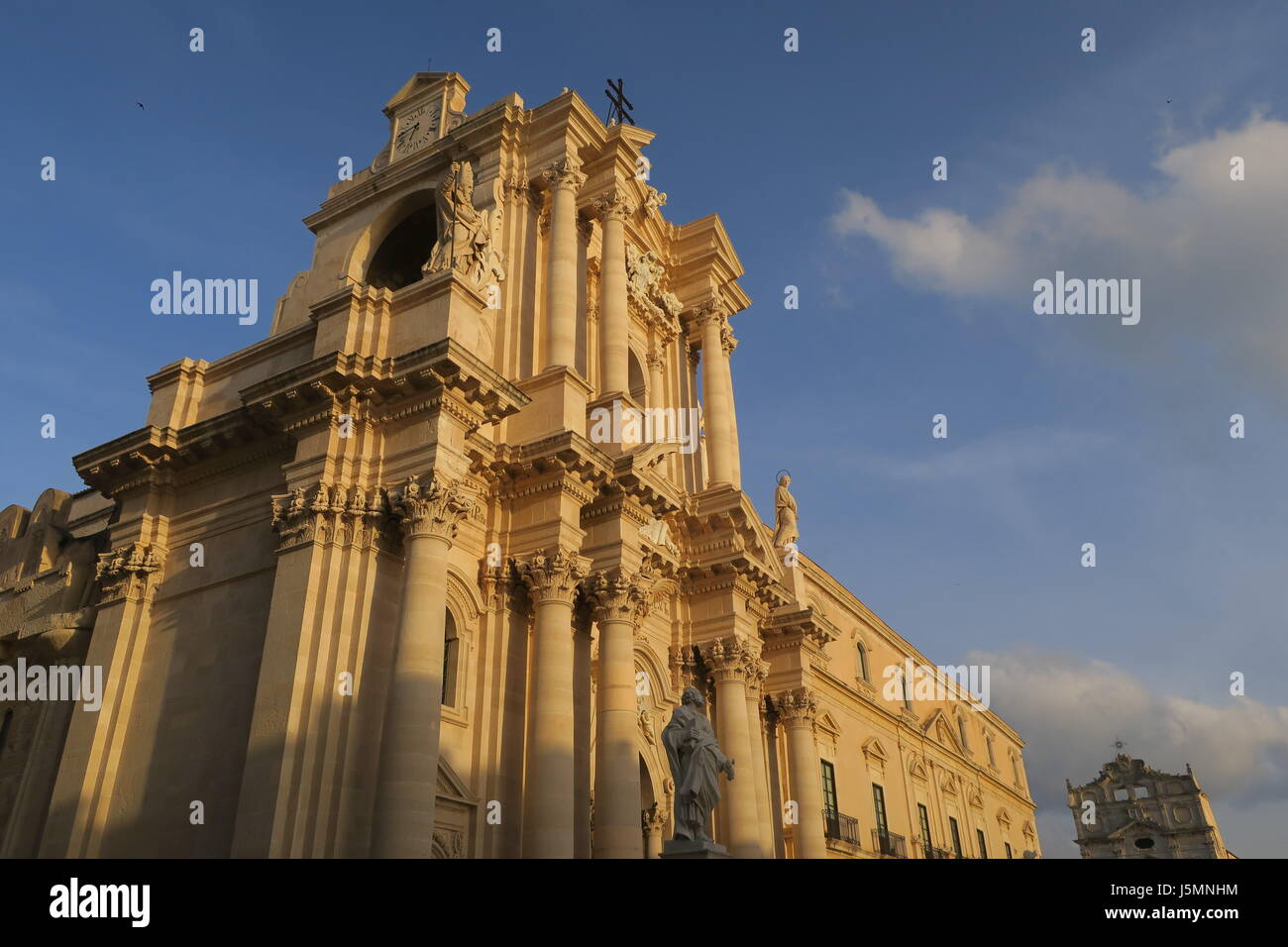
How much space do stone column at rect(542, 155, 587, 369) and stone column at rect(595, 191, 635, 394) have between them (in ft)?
2.87

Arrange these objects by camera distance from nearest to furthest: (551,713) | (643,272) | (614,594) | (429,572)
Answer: (429,572), (551,713), (614,594), (643,272)

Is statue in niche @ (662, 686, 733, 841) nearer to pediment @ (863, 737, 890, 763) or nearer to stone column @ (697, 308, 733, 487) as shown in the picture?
stone column @ (697, 308, 733, 487)

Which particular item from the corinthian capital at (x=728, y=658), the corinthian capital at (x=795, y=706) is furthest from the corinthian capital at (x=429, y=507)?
the corinthian capital at (x=795, y=706)

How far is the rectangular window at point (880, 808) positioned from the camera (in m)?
30.0

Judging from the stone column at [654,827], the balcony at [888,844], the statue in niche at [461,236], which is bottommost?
the stone column at [654,827]

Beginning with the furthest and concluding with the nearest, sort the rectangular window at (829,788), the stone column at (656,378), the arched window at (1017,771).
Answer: the arched window at (1017,771) < the rectangular window at (829,788) < the stone column at (656,378)

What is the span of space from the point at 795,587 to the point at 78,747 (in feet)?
52.0

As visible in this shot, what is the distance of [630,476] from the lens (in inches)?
688

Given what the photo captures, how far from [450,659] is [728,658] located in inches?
267

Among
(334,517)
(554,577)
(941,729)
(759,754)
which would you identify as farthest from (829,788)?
(334,517)

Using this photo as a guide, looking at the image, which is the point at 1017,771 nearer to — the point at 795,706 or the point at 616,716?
the point at 795,706

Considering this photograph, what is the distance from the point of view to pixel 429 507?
1424 centimetres

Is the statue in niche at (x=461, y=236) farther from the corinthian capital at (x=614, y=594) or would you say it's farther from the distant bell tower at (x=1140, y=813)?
the distant bell tower at (x=1140, y=813)

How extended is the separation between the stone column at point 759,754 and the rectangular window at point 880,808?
9551 mm
